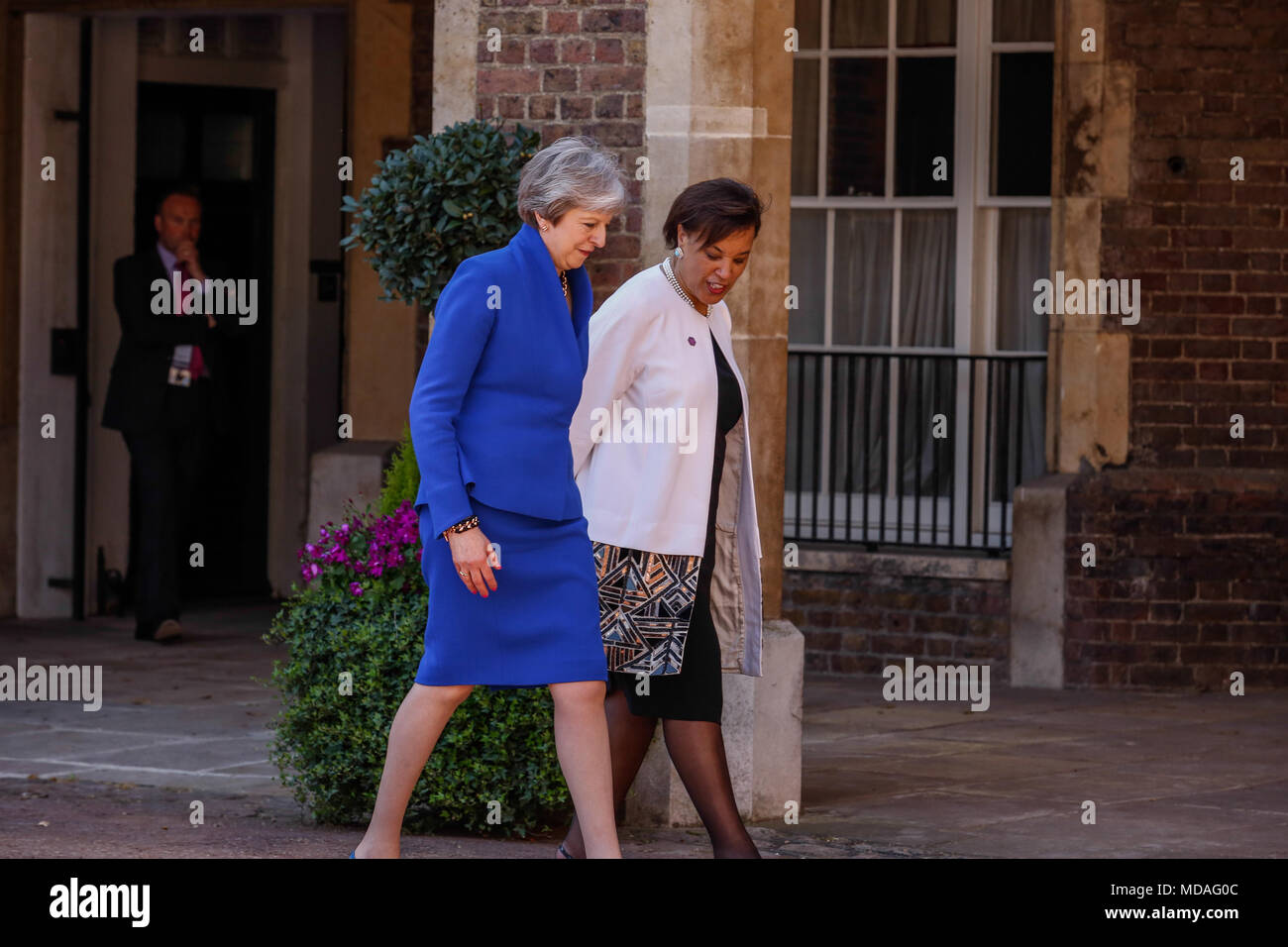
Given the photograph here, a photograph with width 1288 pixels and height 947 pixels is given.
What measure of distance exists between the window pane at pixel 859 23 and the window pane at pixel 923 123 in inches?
7.6

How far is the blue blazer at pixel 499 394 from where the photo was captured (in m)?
5.06

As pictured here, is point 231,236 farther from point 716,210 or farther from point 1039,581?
point 716,210

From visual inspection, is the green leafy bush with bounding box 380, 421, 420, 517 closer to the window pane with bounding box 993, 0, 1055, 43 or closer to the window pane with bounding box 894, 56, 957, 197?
the window pane with bounding box 894, 56, 957, 197

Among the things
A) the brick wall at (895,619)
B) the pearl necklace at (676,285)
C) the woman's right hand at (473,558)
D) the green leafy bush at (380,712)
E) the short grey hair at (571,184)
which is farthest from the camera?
the brick wall at (895,619)

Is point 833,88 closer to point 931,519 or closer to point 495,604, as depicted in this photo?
point 931,519

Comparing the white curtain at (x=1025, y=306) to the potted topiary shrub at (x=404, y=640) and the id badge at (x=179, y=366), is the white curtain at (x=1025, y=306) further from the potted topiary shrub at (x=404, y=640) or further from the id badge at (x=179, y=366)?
the potted topiary shrub at (x=404, y=640)

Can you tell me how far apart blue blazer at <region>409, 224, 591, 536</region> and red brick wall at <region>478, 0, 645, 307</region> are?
165cm

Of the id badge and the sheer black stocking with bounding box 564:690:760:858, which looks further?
the id badge

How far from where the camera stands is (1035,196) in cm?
1086

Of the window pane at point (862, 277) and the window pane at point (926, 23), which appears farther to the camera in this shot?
the window pane at point (862, 277)

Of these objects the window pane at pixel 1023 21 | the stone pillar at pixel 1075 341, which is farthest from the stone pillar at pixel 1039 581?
the window pane at pixel 1023 21

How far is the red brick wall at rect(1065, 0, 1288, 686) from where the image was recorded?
10.3m

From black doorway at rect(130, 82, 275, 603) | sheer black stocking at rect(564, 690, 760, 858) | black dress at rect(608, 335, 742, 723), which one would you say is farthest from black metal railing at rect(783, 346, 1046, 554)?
sheer black stocking at rect(564, 690, 760, 858)

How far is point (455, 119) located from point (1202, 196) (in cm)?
465
